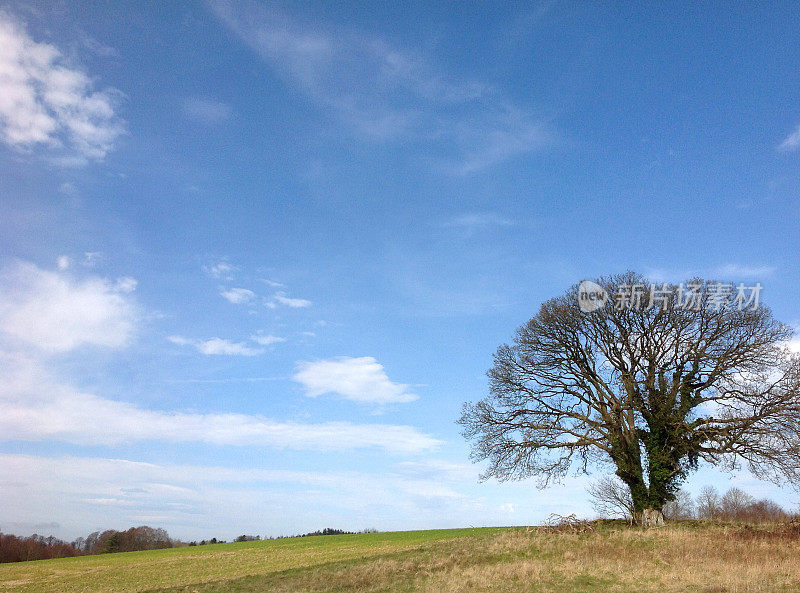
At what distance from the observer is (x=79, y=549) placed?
279 feet

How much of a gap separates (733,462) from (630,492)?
5.30 meters

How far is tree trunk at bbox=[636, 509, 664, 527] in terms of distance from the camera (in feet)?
89.2

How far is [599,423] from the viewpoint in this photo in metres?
29.3

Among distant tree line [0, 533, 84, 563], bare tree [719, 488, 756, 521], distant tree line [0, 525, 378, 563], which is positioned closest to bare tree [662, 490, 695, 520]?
bare tree [719, 488, 756, 521]

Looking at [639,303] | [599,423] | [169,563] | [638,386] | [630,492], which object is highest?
[639,303]

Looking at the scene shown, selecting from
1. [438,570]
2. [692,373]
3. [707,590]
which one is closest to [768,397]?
[692,373]

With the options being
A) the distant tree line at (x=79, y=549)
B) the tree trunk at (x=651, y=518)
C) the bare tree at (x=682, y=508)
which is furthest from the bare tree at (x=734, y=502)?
the distant tree line at (x=79, y=549)

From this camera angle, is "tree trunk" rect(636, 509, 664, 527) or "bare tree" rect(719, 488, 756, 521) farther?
"bare tree" rect(719, 488, 756, 521)

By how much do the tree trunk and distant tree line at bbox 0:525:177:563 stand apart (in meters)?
68.7

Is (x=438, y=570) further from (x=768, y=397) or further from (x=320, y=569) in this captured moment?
(x=768, y=397)

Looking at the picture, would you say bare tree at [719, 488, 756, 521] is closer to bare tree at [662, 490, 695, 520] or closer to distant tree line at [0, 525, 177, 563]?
bare tree at [662, 490, 695, 520]

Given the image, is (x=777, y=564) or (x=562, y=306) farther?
(x=562, y=306)

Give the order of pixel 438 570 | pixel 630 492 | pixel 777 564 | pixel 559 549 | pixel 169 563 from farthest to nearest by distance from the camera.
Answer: pixel 169 563, pixel 630 492, pixel 559 549, pixel 438 570, pixel 777 564

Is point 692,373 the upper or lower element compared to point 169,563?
upper
